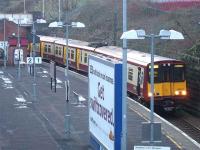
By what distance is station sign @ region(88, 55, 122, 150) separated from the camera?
1523 centimetres

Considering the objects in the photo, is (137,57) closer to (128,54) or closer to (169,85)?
(128,54)

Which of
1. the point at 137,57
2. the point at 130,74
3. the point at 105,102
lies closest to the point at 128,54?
the point at 137,57

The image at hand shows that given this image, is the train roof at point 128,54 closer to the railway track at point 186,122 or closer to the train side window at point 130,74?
the train side window at point 130,74

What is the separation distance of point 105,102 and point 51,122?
9.12 meters

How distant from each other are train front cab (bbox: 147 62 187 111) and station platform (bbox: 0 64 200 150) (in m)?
1.34

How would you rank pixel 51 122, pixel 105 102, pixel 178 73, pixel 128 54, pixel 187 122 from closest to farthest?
pixel 105 102, pixel 51 122, pixel 187 122, pixel 178 73, pixel 128 54

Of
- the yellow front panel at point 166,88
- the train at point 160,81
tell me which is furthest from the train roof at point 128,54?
the yellow front panel at point 166,88

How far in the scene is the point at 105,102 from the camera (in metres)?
16.3

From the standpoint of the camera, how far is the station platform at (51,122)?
2084cm

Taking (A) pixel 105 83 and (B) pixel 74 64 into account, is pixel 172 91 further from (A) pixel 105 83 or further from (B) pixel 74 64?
(B) pixel 74 64

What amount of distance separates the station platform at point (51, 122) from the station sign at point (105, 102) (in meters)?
1.10

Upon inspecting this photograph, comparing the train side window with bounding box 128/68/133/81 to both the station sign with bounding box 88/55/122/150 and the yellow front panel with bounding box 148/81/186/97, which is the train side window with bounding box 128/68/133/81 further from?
the station sign with bounding box 88/55/122/150

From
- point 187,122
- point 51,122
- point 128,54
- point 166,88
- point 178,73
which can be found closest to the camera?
point 51,122

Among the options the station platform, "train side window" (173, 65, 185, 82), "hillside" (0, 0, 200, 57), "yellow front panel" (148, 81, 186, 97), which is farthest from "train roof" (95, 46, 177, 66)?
"hillside" (0, 0, 200, 57)
